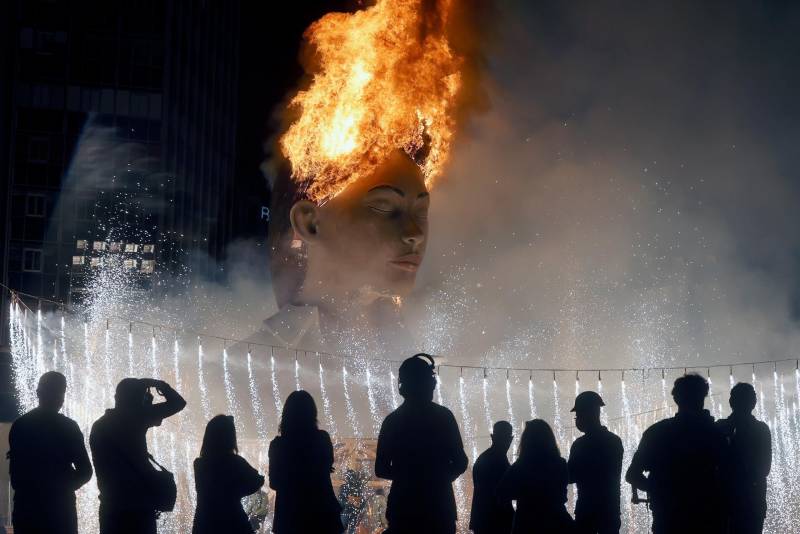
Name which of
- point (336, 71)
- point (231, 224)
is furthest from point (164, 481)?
point (231, 224)

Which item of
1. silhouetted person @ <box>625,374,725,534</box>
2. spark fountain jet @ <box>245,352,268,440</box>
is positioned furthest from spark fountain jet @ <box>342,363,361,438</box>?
silhouetted person @ <box>625,374,725,534</box>

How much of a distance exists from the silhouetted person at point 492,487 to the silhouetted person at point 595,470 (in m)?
0.57

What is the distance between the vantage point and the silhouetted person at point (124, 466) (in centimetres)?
535

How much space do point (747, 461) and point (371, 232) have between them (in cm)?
1113

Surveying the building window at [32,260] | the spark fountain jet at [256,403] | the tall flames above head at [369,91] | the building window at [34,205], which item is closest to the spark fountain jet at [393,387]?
the spark fountain jet at [256,403]

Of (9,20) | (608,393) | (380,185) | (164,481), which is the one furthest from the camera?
(9,20)

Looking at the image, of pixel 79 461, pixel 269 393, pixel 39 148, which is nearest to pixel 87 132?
pixel 39 148

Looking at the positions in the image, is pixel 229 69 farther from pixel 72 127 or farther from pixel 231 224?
pixel 72 127

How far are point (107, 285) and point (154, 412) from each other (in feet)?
138

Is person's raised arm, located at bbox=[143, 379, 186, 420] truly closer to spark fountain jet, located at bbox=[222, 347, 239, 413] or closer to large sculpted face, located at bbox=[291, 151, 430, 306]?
large sculpted face, located at bbox=[291, 151, 430, 306]

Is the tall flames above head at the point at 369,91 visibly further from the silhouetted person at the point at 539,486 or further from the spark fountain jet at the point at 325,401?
the silhouetted person at the point at 539,486

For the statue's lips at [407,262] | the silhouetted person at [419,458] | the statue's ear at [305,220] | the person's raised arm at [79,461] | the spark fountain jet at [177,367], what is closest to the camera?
the silhouetted person at [419,458]

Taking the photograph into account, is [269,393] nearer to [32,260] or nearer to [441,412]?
[441,412]

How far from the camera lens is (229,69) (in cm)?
5606
